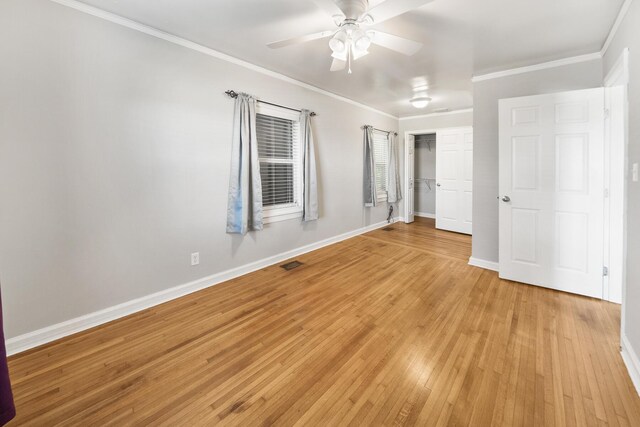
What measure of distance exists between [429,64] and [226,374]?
3706mm

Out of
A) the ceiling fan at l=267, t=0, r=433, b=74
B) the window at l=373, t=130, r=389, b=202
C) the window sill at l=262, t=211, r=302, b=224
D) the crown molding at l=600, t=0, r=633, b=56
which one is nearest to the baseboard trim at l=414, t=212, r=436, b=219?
the window at l=373, t=130, r=389, b=202

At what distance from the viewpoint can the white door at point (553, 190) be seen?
265 centimetres

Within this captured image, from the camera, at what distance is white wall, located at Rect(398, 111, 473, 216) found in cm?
558

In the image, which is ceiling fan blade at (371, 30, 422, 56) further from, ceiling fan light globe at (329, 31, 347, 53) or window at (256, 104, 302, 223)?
window at (256, 104, 302, 223)

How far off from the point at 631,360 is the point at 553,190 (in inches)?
66.7

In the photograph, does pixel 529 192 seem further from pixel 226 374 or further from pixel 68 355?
pixel 68 355

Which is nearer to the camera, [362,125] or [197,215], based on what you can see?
[197,215]

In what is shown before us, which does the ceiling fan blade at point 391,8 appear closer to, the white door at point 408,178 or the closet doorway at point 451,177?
the closet doorway at point 451,177

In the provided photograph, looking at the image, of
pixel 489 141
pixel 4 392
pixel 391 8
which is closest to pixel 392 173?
pixel 489 141

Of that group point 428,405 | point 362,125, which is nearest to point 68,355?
point 428,405

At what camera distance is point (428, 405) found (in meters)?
1.48

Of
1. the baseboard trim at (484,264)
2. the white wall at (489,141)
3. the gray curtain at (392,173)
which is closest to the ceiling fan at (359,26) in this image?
the white wall at (489,141)

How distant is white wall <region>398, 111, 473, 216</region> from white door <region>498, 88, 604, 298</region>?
2765 mm

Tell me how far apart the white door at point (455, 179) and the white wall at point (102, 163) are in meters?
4.19
